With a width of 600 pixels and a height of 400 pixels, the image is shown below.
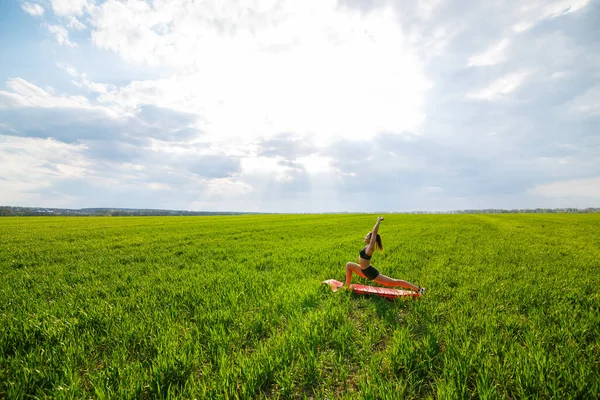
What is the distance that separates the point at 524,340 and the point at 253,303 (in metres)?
4.74

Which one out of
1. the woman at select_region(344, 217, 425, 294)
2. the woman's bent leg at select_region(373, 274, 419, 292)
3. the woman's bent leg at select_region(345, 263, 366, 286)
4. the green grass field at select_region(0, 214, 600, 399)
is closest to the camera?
the green grass field at select_region(0, 214, 600, 399)

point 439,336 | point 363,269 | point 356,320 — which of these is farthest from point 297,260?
point 439,336

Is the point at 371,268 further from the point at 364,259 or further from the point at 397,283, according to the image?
the point at 397,283

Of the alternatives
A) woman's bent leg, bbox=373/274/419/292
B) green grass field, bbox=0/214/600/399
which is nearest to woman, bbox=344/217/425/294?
woman's bent leg, bbox=373/274/419/292

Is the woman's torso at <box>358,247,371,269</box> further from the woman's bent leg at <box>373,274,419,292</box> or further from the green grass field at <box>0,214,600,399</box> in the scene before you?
the green grass field at <box>0,214,600,399</box>

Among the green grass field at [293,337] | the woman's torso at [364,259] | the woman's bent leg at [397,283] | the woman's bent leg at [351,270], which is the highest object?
the woman's torso at [364,259]

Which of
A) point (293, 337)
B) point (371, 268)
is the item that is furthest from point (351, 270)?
point (293, 337)

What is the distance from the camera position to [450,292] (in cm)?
602

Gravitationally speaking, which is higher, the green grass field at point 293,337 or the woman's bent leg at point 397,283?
the woman's bent leg at point 397,283

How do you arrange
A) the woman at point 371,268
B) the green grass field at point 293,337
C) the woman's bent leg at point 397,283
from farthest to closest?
1. the woman's bent leg at point 397,283
2. the woman at point 371,268
3. the green grass field at point 293,337

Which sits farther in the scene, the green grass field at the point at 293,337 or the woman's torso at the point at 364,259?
the woman's torso at the point at 364,259

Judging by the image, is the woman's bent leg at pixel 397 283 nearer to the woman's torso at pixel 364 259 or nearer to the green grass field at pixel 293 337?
the green grass field at pixel 293 337

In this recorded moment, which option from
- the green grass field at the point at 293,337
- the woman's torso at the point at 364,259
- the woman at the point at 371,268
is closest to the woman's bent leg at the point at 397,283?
the woman at the point at 371,268

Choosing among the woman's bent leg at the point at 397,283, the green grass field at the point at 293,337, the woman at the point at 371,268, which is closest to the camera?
the green grass field at the point at 293,337
